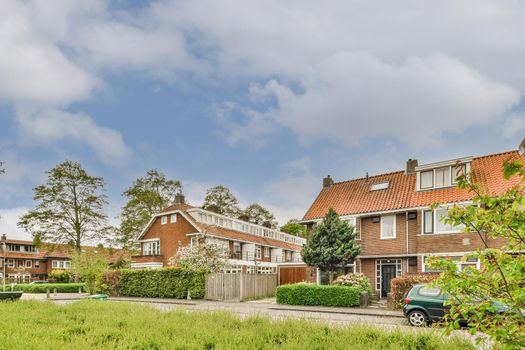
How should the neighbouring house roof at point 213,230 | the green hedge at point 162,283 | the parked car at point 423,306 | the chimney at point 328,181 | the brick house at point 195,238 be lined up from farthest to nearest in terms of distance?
the brick house at point 195,238
the neighbouring house roof at point 213,230
the chimney at point 328,181
the green hedge at point 162,283
the parked car at point 423,306

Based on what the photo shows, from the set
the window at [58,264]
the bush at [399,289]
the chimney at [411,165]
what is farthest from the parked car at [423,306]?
the window at [58,264]

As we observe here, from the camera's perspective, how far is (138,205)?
2456 inches

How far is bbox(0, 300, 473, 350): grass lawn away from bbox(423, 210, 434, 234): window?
20.2 metres

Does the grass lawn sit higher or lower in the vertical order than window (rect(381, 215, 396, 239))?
lower

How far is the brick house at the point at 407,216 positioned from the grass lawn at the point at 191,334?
1953cm

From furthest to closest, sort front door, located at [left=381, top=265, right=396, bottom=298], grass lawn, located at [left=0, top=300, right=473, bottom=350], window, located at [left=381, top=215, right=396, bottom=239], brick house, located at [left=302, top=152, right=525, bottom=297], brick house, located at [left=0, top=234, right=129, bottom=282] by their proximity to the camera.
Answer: brick house, located at [left=0, top=234, right=129, bottom=282] < window, located at [left=381, top=215, right=396, bottom=239] < front door, located at [left=381, top=265, right=396, bottom=298] < brick house, located at [left=302, top=152, right=525, bottom=297] < grass lawn, located at [left=0, top=300, right=473, bottom=350]

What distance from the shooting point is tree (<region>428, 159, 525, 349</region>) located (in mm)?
4918

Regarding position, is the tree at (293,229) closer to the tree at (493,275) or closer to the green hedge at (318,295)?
the green hedge at (318,295)

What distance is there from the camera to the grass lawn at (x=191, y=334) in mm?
8727

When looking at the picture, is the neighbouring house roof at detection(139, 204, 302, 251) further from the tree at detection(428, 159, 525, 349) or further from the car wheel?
the tree at detection(428, 159, 525, 349)

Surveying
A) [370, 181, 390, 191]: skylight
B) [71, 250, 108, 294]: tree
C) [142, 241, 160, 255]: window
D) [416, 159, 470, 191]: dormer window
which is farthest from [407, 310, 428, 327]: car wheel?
[142, 241, 160, 255]: window

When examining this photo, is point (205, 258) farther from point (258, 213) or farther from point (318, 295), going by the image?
point (258, 213)

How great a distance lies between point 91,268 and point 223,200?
30.5 m

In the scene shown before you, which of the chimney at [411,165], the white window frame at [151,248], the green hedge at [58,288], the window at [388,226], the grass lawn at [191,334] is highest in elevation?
the chimney at [411,165]
